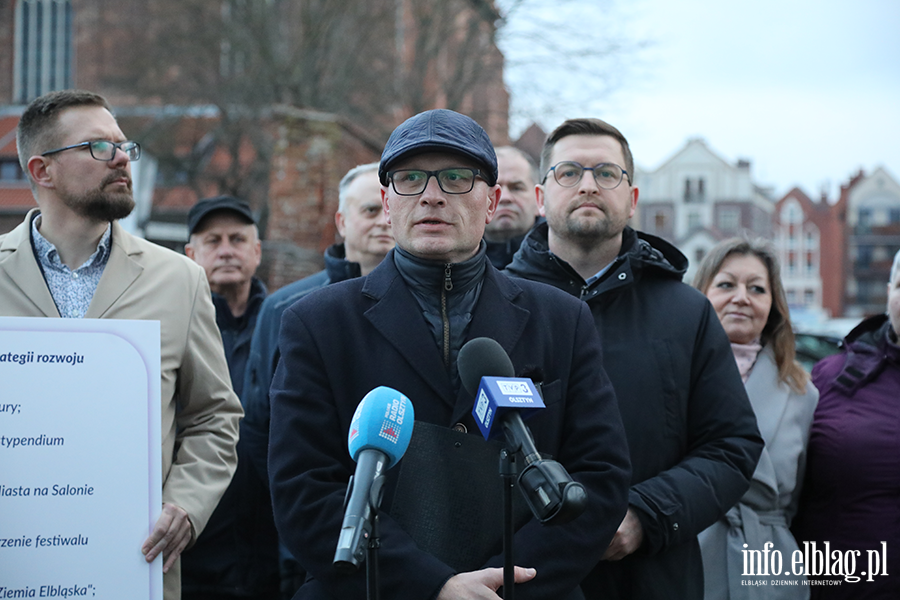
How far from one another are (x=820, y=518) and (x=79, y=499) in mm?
3183

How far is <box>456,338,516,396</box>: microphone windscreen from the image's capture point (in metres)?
2.06

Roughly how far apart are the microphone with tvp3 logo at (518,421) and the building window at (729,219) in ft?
210

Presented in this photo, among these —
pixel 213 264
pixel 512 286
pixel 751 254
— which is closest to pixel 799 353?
pixel 751 254

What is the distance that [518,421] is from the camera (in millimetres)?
1906

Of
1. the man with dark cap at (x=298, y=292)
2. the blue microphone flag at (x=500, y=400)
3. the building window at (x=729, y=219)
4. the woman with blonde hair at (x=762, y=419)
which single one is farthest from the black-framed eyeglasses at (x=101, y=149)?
the building window at (x=729, y=219)

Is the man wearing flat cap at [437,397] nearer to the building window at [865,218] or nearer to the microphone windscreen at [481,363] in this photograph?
the microphone windscreen at [481,363]

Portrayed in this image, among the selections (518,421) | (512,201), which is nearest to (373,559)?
(518,421)

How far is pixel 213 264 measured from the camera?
196 inches

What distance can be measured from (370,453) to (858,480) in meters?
2.88

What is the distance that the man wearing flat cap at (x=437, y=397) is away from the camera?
236 cm

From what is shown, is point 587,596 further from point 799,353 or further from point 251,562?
point 799,353

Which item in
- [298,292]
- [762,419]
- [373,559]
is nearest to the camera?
[373,559]

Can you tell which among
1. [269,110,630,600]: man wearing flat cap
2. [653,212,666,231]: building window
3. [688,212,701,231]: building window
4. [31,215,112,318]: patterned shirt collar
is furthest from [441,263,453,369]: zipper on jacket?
[688,212,701,231]: building window

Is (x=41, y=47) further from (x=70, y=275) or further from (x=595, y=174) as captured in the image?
(x=595, y=174)
